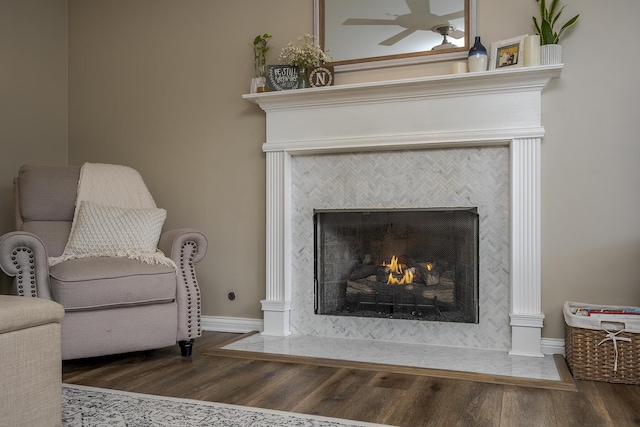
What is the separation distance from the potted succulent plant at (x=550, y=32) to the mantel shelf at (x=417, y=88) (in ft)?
0.28

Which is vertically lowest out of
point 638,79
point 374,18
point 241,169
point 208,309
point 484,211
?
point 208,309

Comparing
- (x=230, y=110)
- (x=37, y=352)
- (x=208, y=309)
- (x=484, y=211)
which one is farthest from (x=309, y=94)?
(x=37, y=352)

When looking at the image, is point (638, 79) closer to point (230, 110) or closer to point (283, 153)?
point (283, 153)

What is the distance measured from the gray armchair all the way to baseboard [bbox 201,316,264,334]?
0.62 m

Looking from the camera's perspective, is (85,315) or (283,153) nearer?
(85,315)

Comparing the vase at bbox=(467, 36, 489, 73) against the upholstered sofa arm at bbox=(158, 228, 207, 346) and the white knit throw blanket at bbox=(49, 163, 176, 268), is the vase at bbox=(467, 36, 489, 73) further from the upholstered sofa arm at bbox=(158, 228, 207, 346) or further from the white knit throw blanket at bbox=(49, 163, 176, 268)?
the white knit throw blanket at bbox=(49, 163, 176, 268)

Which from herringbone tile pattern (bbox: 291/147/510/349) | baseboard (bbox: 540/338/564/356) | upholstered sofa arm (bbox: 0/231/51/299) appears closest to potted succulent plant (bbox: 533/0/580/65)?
herringbone tile pattern (bbox: 291/147/510/349)

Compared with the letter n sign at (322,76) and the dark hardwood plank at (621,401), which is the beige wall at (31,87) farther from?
the dark hardwood plank at (621,401)

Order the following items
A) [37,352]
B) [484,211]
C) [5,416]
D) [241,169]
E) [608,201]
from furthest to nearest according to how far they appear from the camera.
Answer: [241,169] → [484,211] → [608,201] → [37,352] → [5,416]

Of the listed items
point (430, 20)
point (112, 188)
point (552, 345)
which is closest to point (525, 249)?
point (552, 345)

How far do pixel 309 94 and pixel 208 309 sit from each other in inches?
62.6

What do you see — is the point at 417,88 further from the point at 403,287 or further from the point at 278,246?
the point at 278,246

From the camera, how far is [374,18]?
10.6 feet

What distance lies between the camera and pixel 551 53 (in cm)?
278
